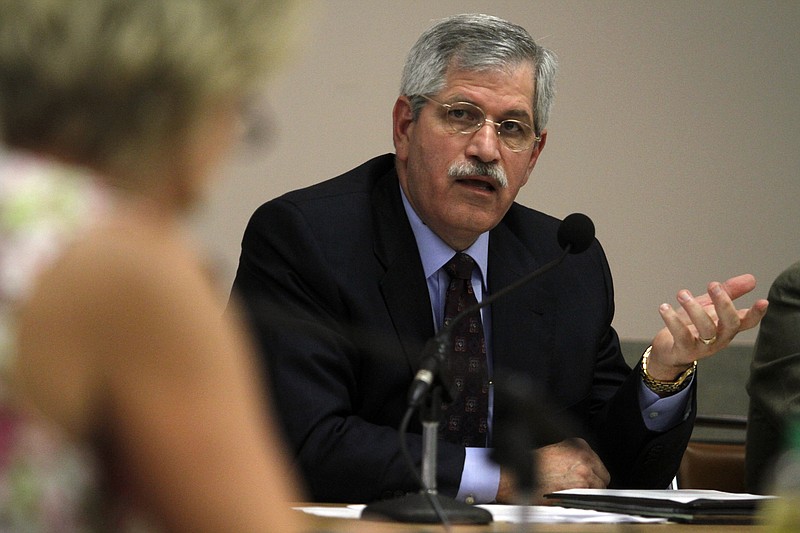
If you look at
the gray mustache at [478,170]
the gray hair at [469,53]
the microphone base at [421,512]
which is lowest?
the microphone base at [421,512]

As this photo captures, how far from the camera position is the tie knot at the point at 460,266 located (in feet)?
8.71

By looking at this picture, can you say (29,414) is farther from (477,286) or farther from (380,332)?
(477,286)

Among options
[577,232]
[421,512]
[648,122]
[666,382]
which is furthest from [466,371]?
[648,122]

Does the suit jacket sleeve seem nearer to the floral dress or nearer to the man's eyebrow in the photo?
the man's eyebrow

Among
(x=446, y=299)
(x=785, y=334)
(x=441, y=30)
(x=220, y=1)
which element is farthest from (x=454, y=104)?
(x=220, y=1)

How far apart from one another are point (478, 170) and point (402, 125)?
0.84 feet

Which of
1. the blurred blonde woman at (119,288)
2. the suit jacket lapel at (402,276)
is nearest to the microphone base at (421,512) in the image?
the suit jacket lapel at (402,276)

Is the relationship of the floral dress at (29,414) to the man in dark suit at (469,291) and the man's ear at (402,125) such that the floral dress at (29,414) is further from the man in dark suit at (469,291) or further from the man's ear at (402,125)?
the man's ear at (402,125)

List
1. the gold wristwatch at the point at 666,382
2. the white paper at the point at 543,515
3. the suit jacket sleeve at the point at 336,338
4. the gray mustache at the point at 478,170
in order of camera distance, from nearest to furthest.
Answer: the white paper at the point at 543,515 < the suit jacket sleeve at the point at 336,338 < the gold wristwatch at the point at 666,382 < the gray mustache at the point at 478,170

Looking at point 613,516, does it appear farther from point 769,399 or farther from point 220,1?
point 220,1

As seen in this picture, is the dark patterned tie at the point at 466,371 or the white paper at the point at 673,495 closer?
the white paper at the point at 673,495

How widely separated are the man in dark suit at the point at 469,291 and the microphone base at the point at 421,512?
533 millimetres

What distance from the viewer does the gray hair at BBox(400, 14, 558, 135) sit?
2670 mm

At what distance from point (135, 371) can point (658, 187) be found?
388 centimetres
